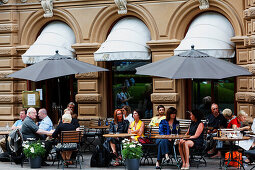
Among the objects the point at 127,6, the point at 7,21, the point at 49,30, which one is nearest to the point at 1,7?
the point at 7,21

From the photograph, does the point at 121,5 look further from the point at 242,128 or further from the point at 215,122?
the point at 242,128

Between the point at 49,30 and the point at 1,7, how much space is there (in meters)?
1.95

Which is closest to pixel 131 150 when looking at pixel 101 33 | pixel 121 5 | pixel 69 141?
pixel 69 141

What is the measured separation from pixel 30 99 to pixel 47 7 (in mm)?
3138

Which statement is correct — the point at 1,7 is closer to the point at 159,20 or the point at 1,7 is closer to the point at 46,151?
the point at 159,20

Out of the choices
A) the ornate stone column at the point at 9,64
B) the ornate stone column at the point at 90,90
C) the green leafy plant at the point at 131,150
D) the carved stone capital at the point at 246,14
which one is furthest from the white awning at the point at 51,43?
the green leafy plant at the point at 131,150

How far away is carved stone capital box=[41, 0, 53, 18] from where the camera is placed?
67.1ft

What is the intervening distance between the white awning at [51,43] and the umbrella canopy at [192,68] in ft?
19.4

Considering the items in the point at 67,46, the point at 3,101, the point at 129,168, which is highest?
the point at 67,46

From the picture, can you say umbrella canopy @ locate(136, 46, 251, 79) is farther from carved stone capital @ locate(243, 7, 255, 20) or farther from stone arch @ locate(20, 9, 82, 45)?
stone arch @ locate(20, 9, 82, 45)

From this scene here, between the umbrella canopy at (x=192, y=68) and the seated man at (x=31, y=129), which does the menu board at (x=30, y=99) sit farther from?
the umbrella canopy at (x=192, y=68)

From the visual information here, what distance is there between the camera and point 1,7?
21.1 meters

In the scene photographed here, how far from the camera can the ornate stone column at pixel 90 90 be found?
65.5ft

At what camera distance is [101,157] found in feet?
49.7
